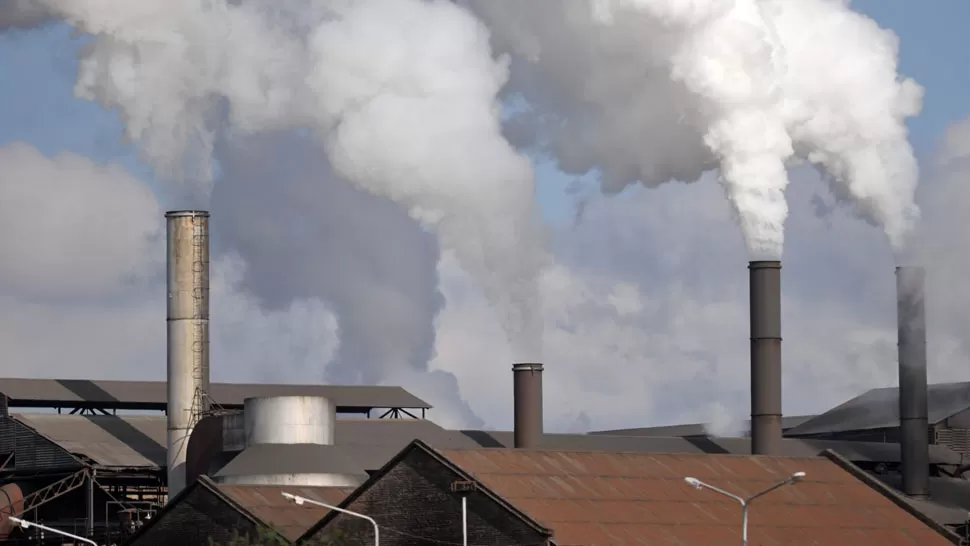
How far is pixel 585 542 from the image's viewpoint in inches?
2195

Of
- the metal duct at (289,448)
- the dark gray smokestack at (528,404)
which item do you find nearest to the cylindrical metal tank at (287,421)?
the metal duct at (289,448)

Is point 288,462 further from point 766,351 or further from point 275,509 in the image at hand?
point 766,351

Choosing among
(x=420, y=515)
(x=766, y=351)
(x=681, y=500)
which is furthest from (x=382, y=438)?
(x=420, y=515)

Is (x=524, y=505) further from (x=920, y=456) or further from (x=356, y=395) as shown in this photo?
(x=356, y=395)

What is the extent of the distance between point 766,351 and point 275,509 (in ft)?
95.7

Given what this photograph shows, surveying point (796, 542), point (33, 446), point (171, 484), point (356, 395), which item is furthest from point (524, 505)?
point (356, 395)

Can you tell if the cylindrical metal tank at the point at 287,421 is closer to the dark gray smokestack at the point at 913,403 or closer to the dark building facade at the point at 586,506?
the dark building facade at the point at 586,506

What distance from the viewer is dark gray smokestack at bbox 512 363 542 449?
89.1 metres

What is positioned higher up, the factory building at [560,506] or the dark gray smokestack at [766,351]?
the dark gray smokestack at [766,351]

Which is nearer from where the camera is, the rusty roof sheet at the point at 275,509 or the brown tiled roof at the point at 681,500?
the brown tiled roof at the point at 681,500

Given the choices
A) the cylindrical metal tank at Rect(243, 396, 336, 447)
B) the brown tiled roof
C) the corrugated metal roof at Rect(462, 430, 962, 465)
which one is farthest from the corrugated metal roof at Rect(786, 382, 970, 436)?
the cylindrical metal tank at Rect(243, 396, 336, 447)

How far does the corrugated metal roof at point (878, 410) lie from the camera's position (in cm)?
10775

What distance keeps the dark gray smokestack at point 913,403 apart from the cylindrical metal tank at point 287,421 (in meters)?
31.0

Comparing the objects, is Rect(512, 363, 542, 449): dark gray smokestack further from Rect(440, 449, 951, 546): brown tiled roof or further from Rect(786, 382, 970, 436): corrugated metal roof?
Rect(786, 382, 970, 436): corrugated metal roof
